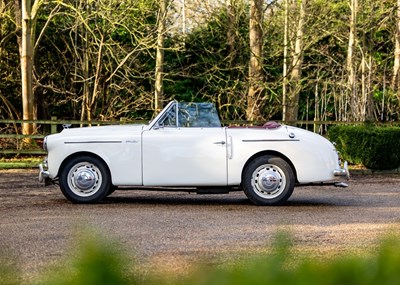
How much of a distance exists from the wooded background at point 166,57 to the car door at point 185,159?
10.0 meters

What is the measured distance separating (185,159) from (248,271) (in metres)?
10.7

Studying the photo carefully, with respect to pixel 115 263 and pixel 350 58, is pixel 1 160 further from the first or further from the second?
pixel 115 263

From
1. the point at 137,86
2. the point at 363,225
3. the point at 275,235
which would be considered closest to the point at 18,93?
the point at 137,86

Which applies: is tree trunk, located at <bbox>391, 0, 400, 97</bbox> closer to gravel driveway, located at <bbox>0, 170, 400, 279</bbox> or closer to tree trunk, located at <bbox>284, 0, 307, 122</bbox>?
tree trunk, located at <bbox>284, 0, 307, 122</bbox>

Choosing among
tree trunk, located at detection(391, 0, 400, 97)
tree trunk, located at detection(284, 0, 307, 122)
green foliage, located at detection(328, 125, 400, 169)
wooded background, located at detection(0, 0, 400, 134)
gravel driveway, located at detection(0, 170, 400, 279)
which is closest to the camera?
gravel driveway, located at detection(0, 170, 400, 279)

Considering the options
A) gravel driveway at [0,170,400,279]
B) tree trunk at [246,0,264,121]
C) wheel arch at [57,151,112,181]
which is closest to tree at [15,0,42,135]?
tree trunk at [246,0,264,121]

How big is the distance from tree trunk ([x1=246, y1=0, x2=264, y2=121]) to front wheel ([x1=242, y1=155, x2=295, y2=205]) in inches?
424

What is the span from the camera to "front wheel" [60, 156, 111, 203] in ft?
39.5

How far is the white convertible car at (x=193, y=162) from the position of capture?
12.0 meters

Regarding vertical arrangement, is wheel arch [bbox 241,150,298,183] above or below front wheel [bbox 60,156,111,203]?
above

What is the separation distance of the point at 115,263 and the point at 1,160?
21.0m

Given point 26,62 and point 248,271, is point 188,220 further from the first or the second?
point 26,62

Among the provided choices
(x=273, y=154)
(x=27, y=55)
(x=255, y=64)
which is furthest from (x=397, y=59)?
(x=273, y=154)

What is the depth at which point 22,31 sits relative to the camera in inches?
933
